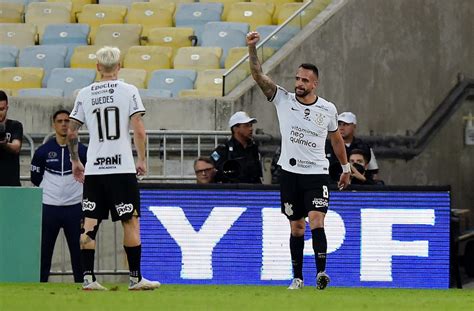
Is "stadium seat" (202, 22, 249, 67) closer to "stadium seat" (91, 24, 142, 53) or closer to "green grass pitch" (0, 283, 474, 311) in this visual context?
"stadium seat" (91, 24, 142, 53)

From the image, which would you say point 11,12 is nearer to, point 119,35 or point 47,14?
point 47,14

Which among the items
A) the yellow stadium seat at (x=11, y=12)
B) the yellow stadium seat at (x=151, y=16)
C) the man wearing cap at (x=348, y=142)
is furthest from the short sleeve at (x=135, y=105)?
the yellow stadium seat at (x=11, y=12)

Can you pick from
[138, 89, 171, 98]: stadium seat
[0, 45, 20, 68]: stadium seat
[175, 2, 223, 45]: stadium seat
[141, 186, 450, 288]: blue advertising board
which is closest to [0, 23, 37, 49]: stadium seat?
[0, 45, 20, 68]: stadium seat

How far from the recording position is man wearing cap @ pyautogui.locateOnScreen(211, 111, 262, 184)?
17.3 metres

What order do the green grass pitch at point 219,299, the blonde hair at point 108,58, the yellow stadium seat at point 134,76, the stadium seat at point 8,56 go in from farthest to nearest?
1. the stadium seat at point 8,56
2. the yellow stadium seat at point 134,76
3. the blonde hair at point 108,58
4. the green grass pitch at point 219,299

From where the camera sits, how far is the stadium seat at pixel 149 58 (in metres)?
21.3

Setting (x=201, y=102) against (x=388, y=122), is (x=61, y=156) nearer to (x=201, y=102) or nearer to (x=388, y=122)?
(x=201, y=102)

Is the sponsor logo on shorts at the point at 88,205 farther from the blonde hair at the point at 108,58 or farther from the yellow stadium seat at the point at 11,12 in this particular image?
the yellow stadium seat at the point at 11,12

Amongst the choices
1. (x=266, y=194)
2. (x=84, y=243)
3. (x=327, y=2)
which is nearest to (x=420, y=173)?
(x=327, y=2)

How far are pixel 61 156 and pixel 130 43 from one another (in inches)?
213

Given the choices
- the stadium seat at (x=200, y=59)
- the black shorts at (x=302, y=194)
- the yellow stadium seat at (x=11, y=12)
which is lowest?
the black shorts at (x=302, y=194)

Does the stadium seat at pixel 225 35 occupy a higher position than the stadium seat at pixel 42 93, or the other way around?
the stadium seat at pixel 225 35

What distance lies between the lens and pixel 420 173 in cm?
2127

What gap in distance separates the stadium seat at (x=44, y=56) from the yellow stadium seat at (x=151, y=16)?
4.42ft
